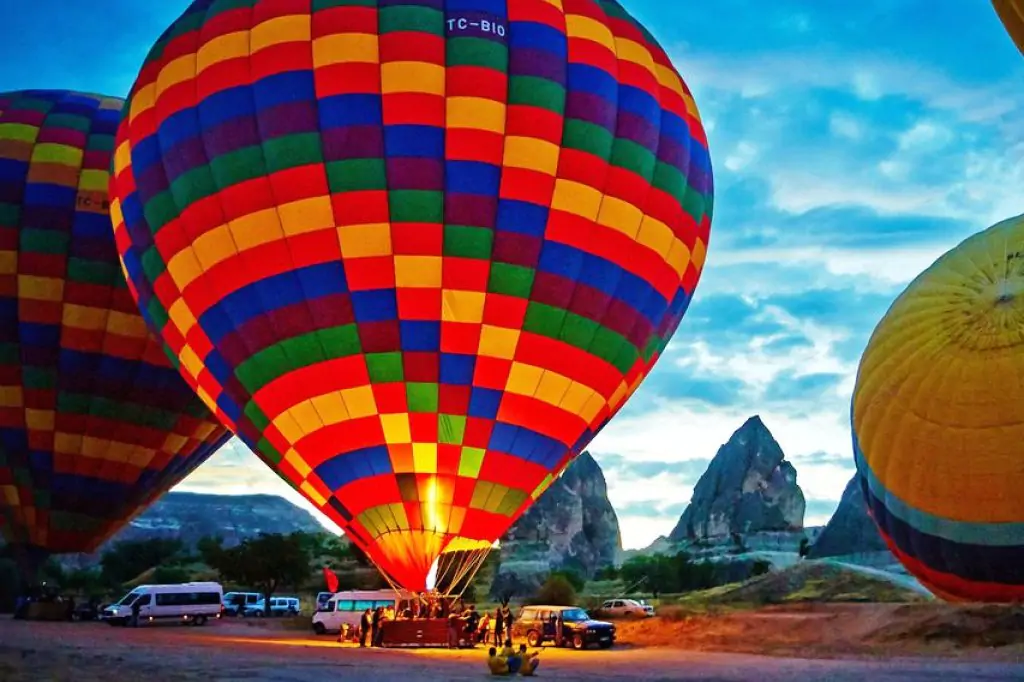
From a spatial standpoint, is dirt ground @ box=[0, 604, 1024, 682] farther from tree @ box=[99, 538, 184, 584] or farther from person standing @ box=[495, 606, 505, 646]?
tree @ box=[99, 538, 184, 584]

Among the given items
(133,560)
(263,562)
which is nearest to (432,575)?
(263,562)

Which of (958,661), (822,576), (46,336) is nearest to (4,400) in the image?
(46,336)

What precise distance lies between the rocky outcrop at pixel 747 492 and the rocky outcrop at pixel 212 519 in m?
55.2

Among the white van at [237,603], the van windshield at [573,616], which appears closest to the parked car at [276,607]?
the white van at [237,603]

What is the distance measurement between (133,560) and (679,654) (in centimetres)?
6512

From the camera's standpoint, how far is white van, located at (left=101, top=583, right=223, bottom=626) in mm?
31109

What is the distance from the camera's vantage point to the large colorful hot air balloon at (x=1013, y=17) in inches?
174

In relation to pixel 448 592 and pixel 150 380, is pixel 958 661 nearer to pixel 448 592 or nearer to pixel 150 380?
pixel 448 592

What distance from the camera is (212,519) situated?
166375 mm

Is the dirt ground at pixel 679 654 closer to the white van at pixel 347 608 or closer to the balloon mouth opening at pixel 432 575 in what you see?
the balloon mouth opening at pixel 432 575

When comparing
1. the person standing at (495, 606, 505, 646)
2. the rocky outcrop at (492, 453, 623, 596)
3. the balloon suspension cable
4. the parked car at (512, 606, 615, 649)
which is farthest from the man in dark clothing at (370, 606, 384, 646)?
the rocky outcrop at (492, 453, 623, 596)

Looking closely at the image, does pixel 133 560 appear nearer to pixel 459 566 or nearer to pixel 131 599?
pixel 131 599

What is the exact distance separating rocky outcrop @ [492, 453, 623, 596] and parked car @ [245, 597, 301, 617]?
3040 centimetres

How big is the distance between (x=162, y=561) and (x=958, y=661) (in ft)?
225
